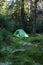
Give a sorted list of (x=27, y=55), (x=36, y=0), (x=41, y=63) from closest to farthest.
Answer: (x=41, y=63) < (x=27, y=55) < (x=36, y=0)

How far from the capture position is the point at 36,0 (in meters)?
21.6

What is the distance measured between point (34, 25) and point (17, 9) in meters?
3.03

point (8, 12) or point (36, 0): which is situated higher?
point (36, 0)

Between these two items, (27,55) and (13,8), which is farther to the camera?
(13,8)

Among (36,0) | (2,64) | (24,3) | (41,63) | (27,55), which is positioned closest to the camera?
(2,64)

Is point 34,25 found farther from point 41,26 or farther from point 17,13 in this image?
point 17,13

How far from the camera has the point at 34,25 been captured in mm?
21812

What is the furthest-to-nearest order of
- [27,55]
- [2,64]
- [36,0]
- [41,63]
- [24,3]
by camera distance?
[24,3] → [36,0] → [27,55] → [41,63] → [2,64]

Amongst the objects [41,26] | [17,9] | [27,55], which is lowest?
[41,26]

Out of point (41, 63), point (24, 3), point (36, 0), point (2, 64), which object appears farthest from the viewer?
Answer: point (24, 3)

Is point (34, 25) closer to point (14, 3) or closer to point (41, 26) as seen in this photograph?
point (41, 26)

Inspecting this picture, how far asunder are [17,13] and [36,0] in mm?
3119

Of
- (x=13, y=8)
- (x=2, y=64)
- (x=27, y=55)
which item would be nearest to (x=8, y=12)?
(x=13, y=8)

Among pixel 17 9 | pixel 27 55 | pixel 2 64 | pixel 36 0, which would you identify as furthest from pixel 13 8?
pixel 2 64
